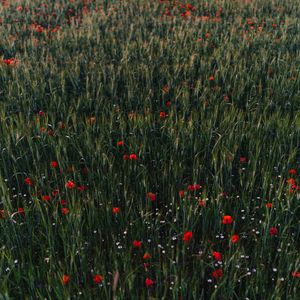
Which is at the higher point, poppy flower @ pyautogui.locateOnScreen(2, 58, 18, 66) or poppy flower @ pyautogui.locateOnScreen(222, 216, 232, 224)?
poppy flower @ pyautogui.locateOnScreen(2, 58, 18, 66)

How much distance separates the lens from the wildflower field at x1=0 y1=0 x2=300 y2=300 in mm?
2252

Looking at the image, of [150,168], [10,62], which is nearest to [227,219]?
[150,168]

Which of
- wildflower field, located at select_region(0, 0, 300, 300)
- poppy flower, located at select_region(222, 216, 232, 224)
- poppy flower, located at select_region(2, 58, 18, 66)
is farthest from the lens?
poppy flower, located at select_region(2, 58, 18, 66)

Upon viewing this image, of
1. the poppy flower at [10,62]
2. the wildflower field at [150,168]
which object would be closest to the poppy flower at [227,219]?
the wildflower field at [150,168]

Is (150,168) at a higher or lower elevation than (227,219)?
lower

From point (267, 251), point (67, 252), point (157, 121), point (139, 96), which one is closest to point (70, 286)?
point (67, 252)

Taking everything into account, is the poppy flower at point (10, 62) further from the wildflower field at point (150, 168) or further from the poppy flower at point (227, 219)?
the poppy flower at point (227, 219)

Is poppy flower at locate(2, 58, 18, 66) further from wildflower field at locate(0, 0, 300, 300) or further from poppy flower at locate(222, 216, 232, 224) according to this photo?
poppy flower at locate(222, 216, 232, 224)

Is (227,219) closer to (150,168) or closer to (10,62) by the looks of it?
(150,168)

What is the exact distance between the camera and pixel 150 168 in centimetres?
331

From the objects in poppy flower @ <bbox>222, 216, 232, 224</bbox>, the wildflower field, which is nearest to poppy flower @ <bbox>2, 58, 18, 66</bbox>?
the wildflower field

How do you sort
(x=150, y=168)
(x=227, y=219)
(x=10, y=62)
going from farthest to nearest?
(x=10, y=62), (x=150, y=168), (x=227, y=219)

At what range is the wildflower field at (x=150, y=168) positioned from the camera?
7.39 ft

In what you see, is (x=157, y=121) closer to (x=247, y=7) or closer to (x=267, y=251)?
(x=267, y=251)
